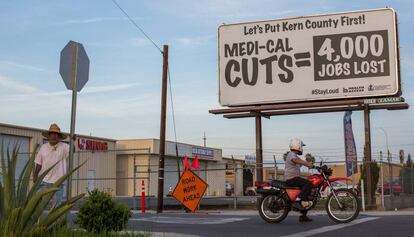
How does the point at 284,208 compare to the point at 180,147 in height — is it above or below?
below

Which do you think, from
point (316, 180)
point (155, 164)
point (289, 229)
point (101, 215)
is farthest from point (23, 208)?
point (155, 164)

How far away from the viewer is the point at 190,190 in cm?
1777

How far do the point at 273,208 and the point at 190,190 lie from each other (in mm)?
5679

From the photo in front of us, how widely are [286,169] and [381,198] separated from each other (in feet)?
27.6

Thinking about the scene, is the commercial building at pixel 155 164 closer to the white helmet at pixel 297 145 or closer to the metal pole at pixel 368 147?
the metal pole at pixel 368 147

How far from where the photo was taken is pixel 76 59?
9.16m

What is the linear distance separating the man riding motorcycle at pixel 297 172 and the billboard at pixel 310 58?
8.95 meters

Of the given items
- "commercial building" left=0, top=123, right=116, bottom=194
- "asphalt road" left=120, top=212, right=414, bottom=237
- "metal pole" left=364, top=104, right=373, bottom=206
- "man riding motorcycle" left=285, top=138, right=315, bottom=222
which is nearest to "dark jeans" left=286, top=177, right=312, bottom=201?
"man riding motorcycle" left=285, top=138, right=315, bottom=222

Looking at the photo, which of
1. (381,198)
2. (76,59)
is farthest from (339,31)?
(76,59)

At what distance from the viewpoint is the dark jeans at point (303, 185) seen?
485 inches

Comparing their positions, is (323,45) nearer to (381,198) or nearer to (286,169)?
(381,198)

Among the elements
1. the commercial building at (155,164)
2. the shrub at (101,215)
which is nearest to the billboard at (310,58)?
the shrub at (101,215)

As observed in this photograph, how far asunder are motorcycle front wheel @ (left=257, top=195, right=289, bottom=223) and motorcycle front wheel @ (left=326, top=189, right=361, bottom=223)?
915mm

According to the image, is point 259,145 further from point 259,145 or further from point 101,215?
point 101,215
